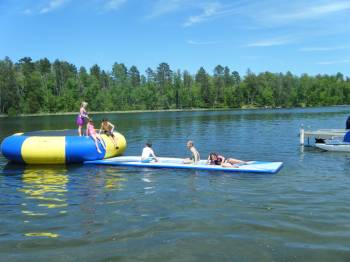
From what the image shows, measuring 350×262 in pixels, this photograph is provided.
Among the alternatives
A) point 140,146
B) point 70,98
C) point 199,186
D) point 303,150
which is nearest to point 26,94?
point 70,98

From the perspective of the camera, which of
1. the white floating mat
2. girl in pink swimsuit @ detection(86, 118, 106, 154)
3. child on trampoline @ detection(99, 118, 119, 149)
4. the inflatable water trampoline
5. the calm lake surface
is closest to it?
the calm lake surface

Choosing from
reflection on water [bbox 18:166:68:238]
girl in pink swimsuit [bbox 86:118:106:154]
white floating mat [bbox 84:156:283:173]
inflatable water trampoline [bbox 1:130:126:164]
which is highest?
girl in pink swimsuit [bbox 86:118:106:154]

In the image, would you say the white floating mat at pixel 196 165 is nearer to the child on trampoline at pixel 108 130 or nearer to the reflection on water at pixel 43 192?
the child on trampoline at pixel 108 130

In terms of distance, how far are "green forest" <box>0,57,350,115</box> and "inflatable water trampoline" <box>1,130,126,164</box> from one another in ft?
332

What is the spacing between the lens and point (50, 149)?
1997 cm

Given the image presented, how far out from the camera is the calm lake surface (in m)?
8.72

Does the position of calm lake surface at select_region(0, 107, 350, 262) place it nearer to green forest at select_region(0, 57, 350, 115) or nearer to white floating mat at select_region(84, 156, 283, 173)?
white floating mat at select_region(84, 156, 283, 173)

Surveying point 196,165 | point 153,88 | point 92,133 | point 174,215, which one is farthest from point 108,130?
point 153,88

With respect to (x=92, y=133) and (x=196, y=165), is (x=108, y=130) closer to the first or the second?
(x=92, y=133)

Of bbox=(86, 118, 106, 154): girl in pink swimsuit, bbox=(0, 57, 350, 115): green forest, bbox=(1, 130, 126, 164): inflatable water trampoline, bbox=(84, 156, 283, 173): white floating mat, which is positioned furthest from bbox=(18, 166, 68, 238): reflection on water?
bbox=(0, 57, 350, 115): green forest

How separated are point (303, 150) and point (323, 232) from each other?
55.0 feet

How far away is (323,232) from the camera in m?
9.63

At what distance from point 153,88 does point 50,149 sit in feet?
452

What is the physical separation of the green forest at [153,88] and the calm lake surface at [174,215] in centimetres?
10794
